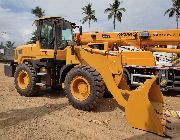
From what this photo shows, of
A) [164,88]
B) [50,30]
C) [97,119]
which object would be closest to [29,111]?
[97,119]

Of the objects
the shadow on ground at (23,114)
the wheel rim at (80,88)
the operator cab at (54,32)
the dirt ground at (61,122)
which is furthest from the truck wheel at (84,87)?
the operator cab at (54,32)

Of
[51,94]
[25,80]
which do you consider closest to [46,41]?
[25,80]

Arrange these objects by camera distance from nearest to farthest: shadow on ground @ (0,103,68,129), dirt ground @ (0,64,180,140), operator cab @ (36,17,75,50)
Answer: dirt ground @ (0,64,180,140) → shadow on ground @ (0,103,68,129) → operator cab @ (36,17,75,50)

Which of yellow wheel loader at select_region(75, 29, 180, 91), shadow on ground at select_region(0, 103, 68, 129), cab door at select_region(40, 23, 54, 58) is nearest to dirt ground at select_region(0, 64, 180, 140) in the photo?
shadow on ground at select_region(0, 103, 68, 129)

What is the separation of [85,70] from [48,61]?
2.28 m

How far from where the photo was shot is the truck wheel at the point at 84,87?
7605 mm

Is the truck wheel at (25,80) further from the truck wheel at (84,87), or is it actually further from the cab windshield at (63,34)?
the truck wheel at (84,87)

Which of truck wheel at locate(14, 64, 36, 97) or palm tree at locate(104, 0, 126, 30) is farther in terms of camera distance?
palm tree at locate(104, 0, 126, 30)

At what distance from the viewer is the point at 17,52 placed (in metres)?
11.1

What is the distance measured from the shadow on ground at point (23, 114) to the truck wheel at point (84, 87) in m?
0.62

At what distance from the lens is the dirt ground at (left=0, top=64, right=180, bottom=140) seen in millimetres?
5930

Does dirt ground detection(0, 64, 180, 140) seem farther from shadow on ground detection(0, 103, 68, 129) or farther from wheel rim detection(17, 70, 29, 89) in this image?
wheel rim detection(17, 70, 29, 89)

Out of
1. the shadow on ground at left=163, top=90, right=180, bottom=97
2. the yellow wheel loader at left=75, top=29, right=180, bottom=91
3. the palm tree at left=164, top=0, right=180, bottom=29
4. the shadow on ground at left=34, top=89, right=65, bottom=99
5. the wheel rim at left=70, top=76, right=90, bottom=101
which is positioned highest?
the palm tree at left=164, top=0, right=180, bottom=29

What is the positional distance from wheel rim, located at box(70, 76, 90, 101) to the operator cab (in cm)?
181
